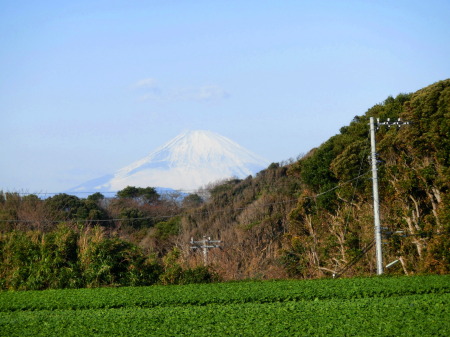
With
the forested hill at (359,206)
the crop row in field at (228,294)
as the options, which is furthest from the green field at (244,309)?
the forested hill at (359,206)

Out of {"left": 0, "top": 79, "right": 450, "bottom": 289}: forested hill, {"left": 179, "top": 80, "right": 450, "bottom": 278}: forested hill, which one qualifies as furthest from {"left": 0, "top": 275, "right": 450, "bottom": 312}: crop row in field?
{"left": 179, "top": 80, "right": 450, "bottom": 278}: forested hill

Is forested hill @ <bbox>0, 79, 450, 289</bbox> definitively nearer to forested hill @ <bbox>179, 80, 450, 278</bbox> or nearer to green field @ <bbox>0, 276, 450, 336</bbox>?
forested hill @ <bbox>179, 80, 450, 278</bbox>

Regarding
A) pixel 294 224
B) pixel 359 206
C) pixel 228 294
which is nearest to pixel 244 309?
pixel 228 294

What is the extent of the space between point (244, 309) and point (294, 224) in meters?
21.2

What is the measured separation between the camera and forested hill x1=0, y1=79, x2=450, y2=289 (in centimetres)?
1788

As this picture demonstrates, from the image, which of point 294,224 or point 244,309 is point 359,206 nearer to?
point 294,224

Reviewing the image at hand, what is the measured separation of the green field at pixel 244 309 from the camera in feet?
34.8

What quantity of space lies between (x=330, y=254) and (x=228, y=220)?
12165 mm

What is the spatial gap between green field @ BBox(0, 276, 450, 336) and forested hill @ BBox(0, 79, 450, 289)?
1.89 metres

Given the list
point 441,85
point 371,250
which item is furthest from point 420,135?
point 371,250

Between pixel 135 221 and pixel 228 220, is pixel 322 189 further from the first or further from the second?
pixel 135 221

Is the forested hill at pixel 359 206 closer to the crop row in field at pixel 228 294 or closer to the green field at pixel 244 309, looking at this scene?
the crop row in field at pixel 228 294

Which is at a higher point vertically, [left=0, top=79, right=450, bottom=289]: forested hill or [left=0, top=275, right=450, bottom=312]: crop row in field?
[left=0, top=79, right=450, bottom=289]: forested hill

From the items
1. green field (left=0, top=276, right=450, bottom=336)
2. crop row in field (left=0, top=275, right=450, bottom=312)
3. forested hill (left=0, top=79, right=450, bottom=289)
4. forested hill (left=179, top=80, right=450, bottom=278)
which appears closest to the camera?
green field (left=0, top=276, right=450, bottom=336)
